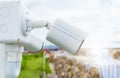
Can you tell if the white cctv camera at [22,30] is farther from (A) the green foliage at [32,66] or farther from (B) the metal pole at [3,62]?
(A) the green foliage at [32,66]

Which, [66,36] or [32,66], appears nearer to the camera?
[66,36]

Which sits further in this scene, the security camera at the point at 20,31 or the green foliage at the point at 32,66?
the green foliage at the point at 32,66

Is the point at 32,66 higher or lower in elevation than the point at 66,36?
lower

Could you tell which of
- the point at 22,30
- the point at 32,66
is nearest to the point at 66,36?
the point at 22,30

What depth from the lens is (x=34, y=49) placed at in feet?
3.92

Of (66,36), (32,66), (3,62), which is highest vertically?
(66,36)

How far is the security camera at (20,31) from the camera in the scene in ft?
3.15

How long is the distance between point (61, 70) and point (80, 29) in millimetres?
3595

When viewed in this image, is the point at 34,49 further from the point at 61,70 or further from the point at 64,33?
the point at 61,70

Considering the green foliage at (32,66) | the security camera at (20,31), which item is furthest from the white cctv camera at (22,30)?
the green foliage at (32,66)

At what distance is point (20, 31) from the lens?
0.98 meters

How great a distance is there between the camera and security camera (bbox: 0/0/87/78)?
3.15ft

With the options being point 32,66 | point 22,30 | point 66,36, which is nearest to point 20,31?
point 22,30

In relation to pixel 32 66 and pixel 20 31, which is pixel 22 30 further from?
pixel 32 66
